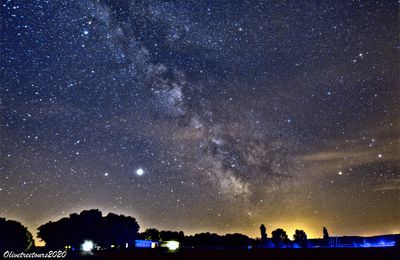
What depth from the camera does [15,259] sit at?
23969 millimetres

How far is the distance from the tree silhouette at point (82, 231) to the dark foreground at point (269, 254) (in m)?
34.5

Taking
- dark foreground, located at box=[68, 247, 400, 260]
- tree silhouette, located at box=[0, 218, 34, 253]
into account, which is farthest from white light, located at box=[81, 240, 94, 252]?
tree silhouette, located at box=[0, 218, 34, 253]

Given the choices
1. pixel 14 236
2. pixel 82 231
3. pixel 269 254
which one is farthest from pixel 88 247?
pixel 269 254

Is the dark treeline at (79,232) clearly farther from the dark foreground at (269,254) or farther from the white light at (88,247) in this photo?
the dark foreground at (269,254)

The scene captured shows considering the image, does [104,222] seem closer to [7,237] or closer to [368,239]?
[7,237]

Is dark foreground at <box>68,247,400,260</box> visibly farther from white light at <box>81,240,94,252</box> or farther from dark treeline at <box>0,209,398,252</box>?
dark treeline at <box>0,209,398,252</box>

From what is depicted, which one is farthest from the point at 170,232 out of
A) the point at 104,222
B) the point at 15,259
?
the point at 15,259

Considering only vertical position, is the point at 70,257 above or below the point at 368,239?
below

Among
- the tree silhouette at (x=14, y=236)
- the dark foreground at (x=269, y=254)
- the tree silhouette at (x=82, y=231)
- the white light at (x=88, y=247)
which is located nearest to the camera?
the dark foreground at (x=269, y=254)

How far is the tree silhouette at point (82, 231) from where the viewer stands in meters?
51.0

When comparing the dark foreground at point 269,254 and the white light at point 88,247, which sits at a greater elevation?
the dark foreground at point 269,254

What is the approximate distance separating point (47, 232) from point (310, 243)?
48330mm

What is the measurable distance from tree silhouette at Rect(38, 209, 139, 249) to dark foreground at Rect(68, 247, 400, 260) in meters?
34.5

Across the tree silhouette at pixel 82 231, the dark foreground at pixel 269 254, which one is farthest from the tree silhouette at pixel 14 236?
the dark foreground at pixel 269 254
